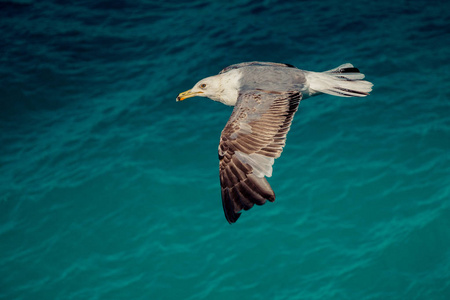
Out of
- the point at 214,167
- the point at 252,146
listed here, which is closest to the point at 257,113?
the point at 252,146

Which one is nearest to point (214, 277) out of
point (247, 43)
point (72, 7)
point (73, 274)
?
point (73, 274)

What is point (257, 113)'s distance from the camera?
181 inches

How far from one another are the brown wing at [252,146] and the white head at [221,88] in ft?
1.41

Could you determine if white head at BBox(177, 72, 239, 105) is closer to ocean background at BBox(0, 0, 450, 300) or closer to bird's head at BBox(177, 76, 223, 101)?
bird's head at BBox(177, 76, 223, 101)

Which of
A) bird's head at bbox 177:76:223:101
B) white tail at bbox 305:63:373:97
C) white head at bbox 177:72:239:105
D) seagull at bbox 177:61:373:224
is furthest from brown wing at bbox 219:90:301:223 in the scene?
bird's head at bbox 177:76:223:101

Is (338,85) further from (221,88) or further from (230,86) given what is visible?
(221,88)

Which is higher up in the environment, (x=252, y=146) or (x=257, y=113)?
(x=257, y=113)

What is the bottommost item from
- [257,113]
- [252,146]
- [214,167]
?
[214,167]

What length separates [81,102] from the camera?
9586mm

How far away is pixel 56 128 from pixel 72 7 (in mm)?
3909

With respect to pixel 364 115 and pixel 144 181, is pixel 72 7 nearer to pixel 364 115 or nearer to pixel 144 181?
pixel 144 181

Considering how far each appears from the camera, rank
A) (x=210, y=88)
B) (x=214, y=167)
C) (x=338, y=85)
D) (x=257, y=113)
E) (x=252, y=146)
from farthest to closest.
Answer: (x=214, y=167)
(x=210, y=88)
(x=338, y=85)
(x=257, y=113)
(x=252, y=146)

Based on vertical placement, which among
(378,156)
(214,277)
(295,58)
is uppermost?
(295,58)

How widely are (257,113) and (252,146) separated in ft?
1.10
